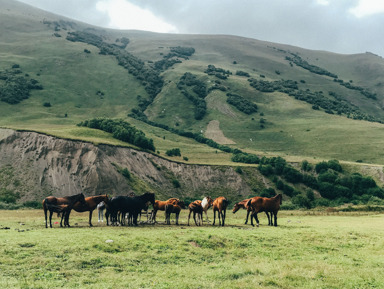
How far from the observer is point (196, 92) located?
185 m

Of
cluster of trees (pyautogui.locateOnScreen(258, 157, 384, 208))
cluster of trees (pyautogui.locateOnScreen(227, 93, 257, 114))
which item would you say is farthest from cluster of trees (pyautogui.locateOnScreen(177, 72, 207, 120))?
cluster of trees (pyautogui.locateOnScreen(258, 157, 384, 208))

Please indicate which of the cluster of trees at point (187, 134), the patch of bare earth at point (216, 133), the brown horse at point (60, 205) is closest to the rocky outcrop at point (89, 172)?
the brown horse at point (60, 205)

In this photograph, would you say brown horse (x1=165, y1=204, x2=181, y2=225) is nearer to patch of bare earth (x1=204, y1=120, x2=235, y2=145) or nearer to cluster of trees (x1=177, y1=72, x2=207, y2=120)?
patch of bare earth (x1=204, y1=120, x2=235, y2=145)

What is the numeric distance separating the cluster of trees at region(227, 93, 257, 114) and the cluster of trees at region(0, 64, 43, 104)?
98.5 meters

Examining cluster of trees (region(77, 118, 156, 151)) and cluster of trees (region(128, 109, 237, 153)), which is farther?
cluster of trees (region(128, 109, 237, 153))

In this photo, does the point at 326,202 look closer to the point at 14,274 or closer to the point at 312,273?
the point at 312,273

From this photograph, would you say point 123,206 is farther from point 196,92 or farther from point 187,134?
point 196,92

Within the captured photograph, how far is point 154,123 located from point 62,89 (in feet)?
170

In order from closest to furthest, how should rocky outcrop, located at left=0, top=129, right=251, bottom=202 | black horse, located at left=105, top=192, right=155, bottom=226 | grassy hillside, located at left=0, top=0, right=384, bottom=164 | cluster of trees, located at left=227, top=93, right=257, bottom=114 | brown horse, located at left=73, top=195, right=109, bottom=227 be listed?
black horse, located at left=105, top=192, right=155, bottom=226 → brown horse, located at left=73, top=195, right=109, bottom=227 → rocky outcrop, located at left=0, top=129, right=251, bottom=202 → grassy hillside, located at left=0, top=0, right=384, bottom=164 → cluster of trees, located at left=227, top=93, right=257, bottom=114

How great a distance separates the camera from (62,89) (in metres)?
157

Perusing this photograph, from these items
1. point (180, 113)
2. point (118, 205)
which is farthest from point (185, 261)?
point (180, 113)

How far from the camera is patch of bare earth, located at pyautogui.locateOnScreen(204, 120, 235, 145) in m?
133

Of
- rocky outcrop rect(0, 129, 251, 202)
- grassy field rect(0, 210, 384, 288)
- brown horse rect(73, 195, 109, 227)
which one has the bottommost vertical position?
grassy field rect(0, 210, 384, 288)

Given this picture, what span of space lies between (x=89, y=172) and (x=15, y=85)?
105 meters
